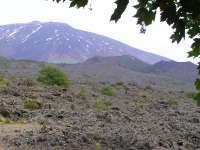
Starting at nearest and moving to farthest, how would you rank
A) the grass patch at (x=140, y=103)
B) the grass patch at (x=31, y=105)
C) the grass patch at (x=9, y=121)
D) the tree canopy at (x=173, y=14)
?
the tree canopy at (x=173, y=14) → the grass patch at (x=9, y=121) → the grass patch at (x=31, y=105) → the grass patch at (x=140, y=103)

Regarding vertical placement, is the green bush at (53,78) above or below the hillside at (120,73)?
above

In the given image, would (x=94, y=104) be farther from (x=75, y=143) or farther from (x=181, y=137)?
(x=75, y=143)

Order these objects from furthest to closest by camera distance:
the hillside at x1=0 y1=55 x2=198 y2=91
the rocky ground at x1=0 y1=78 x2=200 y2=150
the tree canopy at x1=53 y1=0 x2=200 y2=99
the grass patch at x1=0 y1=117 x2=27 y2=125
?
the hillside at x1=0 y1=55 x2=198 y2=91 < the grass patch at x1=0 y1=117 x2=27 y2=125 < the rocky ground at x1=0 y1=78 x2=200 y2=150 < the tree canopy at x1=53 y1=0 x2=200 y2=99

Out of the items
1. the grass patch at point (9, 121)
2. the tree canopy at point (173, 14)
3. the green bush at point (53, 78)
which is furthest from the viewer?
the green bush at point (53, 78)

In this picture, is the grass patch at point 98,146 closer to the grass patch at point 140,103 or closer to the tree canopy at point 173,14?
the tree canopy at point 173,14

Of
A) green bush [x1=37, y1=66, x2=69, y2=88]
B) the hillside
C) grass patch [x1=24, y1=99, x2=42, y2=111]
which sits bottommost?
the hillside

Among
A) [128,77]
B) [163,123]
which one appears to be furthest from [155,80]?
[163,123]

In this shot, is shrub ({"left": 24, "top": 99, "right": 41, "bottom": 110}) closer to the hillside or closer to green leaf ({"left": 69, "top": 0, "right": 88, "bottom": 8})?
green leaf ({"left": 69, "top": 0, "right": 88, "bottom": 8})

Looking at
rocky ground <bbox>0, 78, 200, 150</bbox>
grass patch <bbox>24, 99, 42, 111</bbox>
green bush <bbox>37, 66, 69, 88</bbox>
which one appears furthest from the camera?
green bush <bbox>37, 66, 69, 88</bbox>

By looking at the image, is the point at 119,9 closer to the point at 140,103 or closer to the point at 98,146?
the point at 98,146

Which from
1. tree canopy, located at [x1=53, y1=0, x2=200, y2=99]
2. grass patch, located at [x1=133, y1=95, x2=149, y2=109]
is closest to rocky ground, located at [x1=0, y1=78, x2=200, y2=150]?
grass patch, located at [x1=133, y1=95, x2=149, y2=109]

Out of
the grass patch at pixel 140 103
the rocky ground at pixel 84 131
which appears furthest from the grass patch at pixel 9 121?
the grass patch at pixel 140 103

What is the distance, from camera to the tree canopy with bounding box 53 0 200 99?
7.94ft

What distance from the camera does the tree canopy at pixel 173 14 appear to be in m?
2.42
